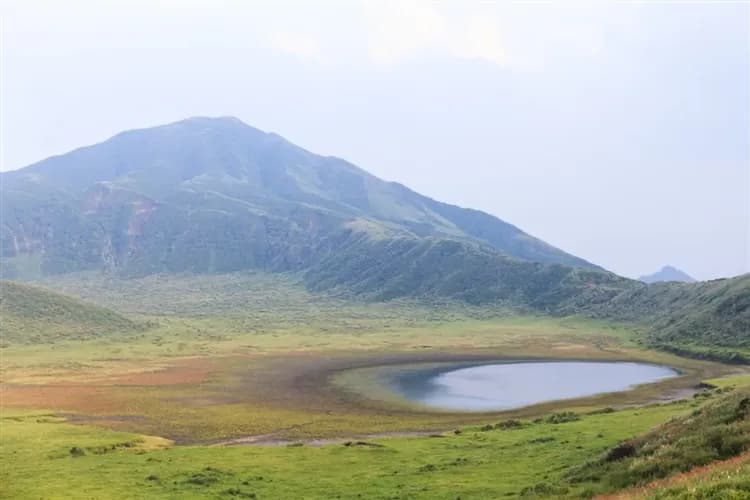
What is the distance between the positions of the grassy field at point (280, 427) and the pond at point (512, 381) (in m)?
5.02

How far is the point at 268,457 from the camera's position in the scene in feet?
178

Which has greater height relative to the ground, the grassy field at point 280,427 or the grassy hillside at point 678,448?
the grassy hillside at point 678,448

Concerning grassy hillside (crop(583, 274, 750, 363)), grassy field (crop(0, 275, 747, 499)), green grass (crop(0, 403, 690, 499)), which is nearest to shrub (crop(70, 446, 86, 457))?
green grass (crop(0, 403, 690, 499))

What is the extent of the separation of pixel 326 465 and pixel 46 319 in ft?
525

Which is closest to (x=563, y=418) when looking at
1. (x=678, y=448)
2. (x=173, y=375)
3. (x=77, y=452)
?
(x=678, y=448)

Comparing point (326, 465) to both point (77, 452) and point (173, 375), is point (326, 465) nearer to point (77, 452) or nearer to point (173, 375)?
point (77, 452)

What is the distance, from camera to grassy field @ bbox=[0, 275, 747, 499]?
44.8 meters

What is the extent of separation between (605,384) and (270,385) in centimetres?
5017

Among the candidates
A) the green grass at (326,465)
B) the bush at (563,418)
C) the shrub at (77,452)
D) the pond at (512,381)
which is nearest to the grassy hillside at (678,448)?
the green grass at (326,465)

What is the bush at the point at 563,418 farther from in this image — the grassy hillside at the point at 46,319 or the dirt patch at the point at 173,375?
the grassy hillside at the point at 46,319

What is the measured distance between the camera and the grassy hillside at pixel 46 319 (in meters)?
174

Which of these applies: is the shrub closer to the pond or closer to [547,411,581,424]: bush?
the pond

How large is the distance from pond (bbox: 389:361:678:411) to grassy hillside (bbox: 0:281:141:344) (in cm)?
10380

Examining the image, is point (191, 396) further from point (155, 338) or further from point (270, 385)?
point (155, 338)
